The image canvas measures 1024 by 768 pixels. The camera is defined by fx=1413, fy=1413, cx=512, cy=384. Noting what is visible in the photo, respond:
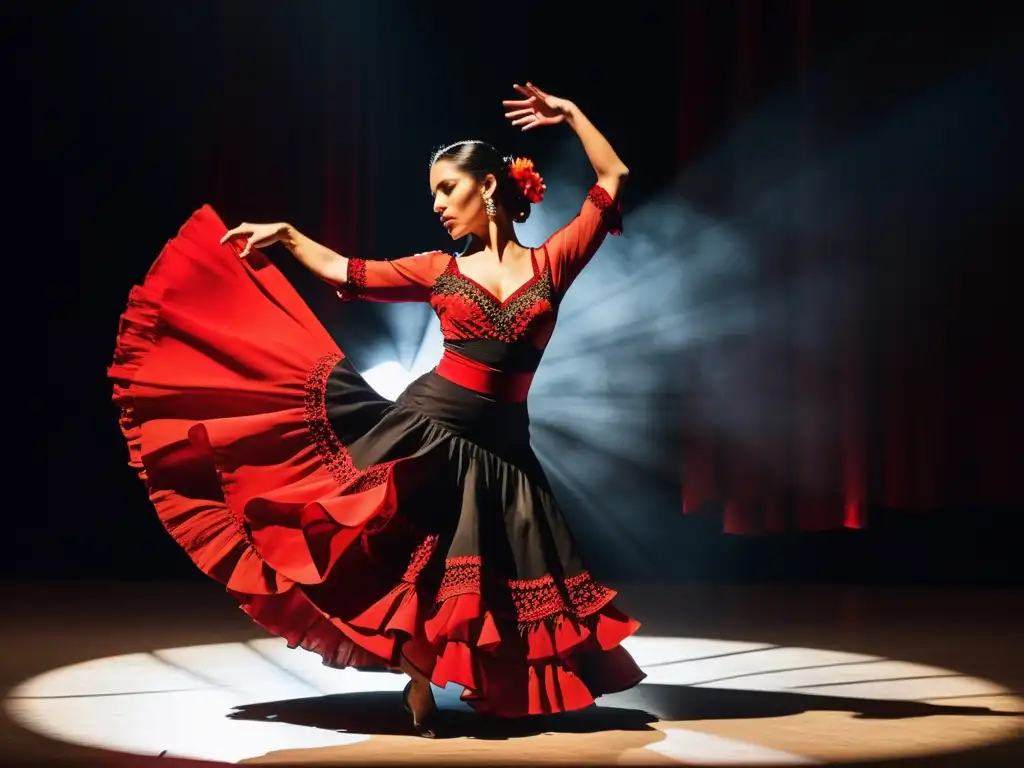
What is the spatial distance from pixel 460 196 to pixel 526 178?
5.7 inches

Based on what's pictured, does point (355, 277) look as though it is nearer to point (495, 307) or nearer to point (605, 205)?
point (495, 307)

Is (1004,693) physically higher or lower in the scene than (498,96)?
lower

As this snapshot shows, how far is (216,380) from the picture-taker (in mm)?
2777

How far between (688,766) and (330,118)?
3210mm

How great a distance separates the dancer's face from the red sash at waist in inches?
10.5

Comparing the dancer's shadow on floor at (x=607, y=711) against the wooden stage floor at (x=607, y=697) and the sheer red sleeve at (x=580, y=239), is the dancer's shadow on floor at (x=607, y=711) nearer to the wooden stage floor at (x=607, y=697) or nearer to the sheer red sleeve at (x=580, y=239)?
the wooden stage floor at (x=607, y=697)

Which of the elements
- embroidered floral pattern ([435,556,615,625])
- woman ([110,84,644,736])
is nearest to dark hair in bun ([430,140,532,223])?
woman ([110,84,644,736])

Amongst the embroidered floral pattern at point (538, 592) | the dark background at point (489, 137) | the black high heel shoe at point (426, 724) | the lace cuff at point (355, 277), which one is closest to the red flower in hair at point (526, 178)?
the lace cuff at point (355, 277)

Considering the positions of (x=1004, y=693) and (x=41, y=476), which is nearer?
(x=1004, y=693)

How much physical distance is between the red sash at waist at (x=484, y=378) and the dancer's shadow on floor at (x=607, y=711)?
63 centimetres

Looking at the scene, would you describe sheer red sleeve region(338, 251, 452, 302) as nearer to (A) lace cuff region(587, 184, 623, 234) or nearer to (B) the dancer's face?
→ (B) the dancer's face

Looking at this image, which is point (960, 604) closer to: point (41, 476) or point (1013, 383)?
point (1013, 383)

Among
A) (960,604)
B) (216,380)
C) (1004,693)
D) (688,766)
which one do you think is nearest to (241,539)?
(216,380)

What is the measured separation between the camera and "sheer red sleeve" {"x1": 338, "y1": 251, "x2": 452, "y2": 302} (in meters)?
2.81
